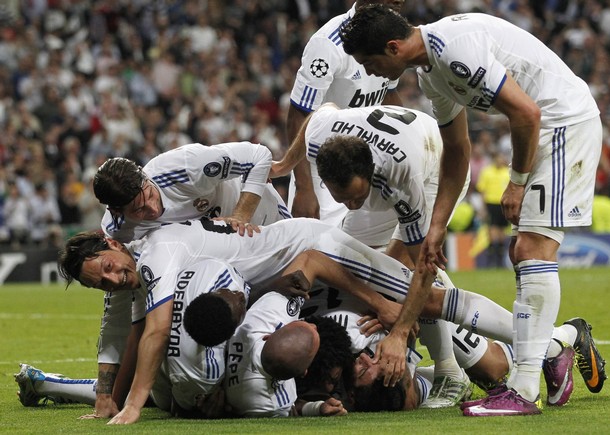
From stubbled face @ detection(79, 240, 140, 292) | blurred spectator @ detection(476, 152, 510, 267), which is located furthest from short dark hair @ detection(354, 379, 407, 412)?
blurred spectator @ detection(476, 152, 510, 267)

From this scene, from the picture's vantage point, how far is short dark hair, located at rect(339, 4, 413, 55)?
5.44 metres

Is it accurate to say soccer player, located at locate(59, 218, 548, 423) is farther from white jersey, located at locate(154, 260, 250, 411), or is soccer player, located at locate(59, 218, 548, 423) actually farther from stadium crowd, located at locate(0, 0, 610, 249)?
stadium crowd, located at locate(0, 0, 610, 249)

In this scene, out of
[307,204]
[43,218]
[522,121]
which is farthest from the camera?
[43,218]

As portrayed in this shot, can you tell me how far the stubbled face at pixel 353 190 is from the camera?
571 cm

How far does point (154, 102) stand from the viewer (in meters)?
20.4

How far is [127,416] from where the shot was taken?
5.47m

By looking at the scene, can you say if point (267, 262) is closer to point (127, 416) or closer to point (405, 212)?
point (405, 212)

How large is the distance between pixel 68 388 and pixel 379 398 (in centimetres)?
186

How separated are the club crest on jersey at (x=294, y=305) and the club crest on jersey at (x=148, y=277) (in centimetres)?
71

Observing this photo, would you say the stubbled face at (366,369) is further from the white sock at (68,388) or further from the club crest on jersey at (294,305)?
the white sock at (68,388)

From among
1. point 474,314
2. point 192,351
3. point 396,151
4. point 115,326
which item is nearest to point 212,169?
point 115,326

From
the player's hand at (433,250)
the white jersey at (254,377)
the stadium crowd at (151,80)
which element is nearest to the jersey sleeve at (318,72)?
the player's hand at (433,250)

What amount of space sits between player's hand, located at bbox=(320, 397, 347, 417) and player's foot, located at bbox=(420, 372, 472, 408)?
60 cm

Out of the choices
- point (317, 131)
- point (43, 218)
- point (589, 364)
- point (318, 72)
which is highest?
point (318, 72)
